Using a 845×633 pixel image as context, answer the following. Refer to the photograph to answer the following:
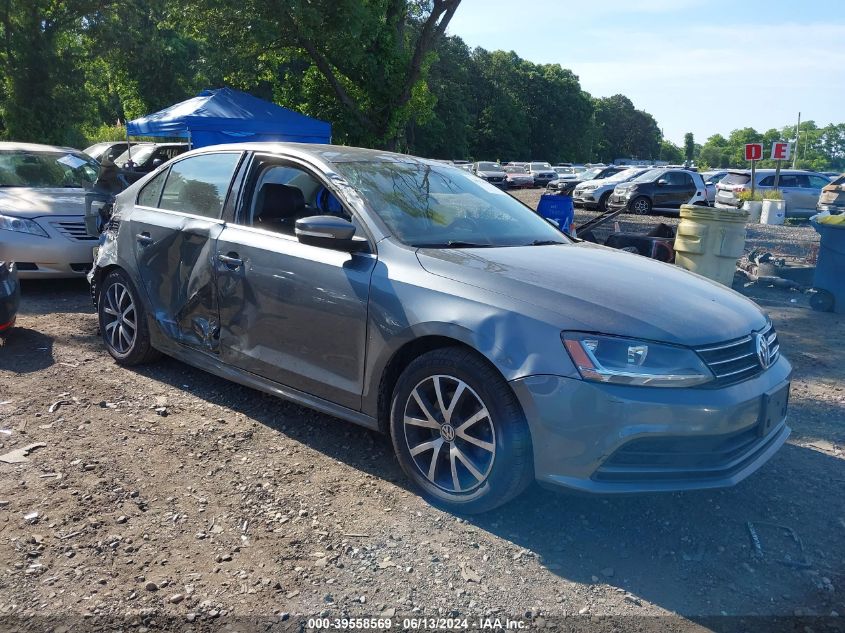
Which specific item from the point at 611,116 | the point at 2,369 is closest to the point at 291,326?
the point at 2,369

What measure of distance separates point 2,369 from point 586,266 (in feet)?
13.9

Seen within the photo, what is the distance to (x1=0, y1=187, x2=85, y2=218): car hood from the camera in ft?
24.5

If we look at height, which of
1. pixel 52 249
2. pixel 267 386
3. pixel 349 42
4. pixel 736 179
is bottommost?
pixel 267 386

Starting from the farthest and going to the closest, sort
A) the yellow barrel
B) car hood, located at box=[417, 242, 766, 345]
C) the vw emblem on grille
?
1. the yellow barrel
2. the vw emblem on grille
3. car hood, located at box=[417, 242, 766, 345]

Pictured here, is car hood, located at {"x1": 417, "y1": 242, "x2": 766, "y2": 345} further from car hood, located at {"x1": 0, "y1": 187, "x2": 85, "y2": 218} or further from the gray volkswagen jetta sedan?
car hood, located at {"x1": 0, "y1": 187, "x2": 85, "y2": 218}

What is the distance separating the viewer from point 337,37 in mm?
15367

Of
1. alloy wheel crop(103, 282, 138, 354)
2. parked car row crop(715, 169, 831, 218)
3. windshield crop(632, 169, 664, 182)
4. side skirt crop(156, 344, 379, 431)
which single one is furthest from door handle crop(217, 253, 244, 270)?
parked car row crop(715, 169, 831, 218)

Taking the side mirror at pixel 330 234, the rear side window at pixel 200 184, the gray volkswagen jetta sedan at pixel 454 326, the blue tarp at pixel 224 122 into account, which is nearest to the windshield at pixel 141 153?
the blue tarp at pixel 224 122

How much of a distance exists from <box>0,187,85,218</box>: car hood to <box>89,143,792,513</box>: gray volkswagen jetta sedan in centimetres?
329

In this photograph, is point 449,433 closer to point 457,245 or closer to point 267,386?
point 457,245

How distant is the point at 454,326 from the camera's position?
3189 millimetres

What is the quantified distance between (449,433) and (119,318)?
3026 millimetres

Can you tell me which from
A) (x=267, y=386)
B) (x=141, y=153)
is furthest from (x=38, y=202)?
(x=141, y=153)

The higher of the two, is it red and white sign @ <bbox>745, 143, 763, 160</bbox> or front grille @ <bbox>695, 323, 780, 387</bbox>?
red and white sign @ <bbox>745, 143, 763, 160</bbox>
